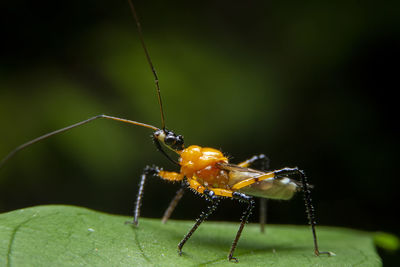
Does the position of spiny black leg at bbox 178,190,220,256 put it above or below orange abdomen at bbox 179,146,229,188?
below

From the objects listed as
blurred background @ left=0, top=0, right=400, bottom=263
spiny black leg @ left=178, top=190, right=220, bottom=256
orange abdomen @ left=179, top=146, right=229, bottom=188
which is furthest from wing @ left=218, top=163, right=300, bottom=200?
blurred background @ left=0, top=0, right=400, bottom=263

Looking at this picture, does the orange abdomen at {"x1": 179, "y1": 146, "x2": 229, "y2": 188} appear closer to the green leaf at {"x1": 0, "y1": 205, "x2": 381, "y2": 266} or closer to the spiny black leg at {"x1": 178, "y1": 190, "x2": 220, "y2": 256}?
the spiny black leg at {"x1": 178, "y1": 190, "x2": 220, "y2": 256}

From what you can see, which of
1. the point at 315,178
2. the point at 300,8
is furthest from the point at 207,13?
the point at 315,178

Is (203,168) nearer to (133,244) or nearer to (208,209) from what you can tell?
(208,209)

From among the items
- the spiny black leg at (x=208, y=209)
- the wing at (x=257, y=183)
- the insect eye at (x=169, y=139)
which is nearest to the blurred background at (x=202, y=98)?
the insect eye at (x=169, y=139)

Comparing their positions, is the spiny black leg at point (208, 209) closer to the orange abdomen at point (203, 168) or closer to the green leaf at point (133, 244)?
the green leaf at point (133, 244)

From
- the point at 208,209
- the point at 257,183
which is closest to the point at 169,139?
the point at 208,209
